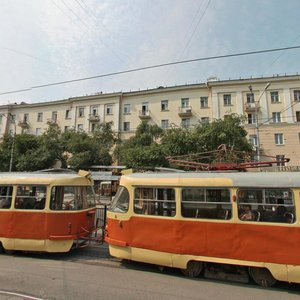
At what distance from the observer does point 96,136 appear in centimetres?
4150

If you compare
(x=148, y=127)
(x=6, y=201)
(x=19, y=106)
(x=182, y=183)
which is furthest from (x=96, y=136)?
(x=182, y=183)

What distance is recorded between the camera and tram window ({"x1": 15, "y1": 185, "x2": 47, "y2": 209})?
28.9 feet

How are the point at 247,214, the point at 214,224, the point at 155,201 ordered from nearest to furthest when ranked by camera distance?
the point at 247,214
the point at 214,224
the point at 155,201

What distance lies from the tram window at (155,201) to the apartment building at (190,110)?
26553 millimetres

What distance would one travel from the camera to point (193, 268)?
23.2 ft

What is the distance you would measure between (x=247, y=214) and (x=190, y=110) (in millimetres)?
36824

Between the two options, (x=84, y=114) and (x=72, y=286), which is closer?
(x=72, y=286)

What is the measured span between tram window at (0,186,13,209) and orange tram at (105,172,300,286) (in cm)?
367

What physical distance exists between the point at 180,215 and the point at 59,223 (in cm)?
390

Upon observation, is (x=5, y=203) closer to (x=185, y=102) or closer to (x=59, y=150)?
(x=59, y=150)

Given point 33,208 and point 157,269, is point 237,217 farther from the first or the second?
point 33,208

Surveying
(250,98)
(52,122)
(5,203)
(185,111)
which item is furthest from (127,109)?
(5,203)

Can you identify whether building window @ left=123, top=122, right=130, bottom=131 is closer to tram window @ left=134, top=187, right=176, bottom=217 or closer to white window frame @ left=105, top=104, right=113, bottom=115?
white window frame @ left=105, top=104, right=113, bottom=115

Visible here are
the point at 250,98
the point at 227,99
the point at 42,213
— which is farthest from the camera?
the point at 227,99
